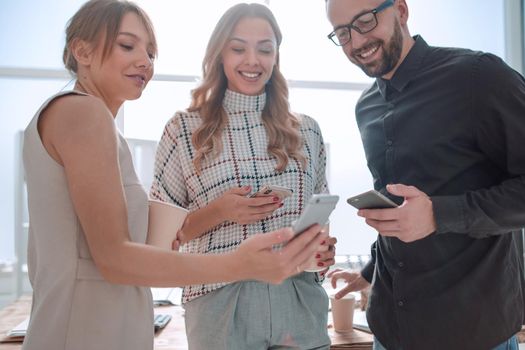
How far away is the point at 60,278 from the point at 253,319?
0.60 meters

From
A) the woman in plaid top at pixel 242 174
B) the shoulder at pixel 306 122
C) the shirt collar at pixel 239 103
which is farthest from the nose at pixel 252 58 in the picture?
the shoulder at pixel 306 122

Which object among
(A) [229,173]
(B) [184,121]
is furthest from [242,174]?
(B) [184,121]

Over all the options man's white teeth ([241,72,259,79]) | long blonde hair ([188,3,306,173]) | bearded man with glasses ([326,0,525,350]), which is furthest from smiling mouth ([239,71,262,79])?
bearded man with glasses ([326,0,525,350])

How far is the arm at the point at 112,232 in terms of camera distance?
34.9 inches

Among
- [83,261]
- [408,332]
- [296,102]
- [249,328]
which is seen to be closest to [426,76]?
[408,332]

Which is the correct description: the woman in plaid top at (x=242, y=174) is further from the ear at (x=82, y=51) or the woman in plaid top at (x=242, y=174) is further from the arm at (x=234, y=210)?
the ear at (x=82, y=51)

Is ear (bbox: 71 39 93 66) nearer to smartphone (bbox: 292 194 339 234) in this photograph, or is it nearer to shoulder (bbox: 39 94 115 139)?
shoulder (bbox: 39 94 115 139)

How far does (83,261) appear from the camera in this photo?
37.7 inches

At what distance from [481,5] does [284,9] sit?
145cm

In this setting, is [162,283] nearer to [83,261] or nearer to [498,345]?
[83,261]

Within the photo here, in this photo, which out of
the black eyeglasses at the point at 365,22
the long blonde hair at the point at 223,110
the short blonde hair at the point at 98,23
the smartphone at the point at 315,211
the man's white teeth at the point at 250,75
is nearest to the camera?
the smartphone at the point at 315,211

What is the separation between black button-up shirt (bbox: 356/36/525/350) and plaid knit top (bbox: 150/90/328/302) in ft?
1.01

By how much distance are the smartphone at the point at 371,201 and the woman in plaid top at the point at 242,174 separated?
1.05 ft

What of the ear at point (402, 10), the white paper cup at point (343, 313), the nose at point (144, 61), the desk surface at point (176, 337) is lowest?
the desk surface at point (176, 337)
